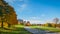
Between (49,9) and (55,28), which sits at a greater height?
(49,9)

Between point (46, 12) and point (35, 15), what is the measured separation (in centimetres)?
38

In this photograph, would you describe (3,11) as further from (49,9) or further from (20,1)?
(49,9)

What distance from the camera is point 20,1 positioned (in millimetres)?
5594

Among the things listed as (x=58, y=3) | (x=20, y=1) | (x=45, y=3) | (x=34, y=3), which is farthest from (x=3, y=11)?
(x=58, y=3)

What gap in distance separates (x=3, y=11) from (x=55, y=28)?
1.87 meters

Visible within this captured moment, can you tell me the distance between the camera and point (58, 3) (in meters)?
5.61

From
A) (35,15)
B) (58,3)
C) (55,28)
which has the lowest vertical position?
(55,28)

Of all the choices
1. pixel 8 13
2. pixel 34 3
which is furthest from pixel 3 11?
pixel 34 3

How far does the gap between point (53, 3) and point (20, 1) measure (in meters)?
1.09

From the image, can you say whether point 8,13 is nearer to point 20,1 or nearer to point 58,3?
point 20,1

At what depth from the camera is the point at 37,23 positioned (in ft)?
18.7

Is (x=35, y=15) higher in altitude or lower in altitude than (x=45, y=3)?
lower

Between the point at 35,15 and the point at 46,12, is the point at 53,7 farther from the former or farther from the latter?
the point at 35,15

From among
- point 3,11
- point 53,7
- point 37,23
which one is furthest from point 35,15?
point 3,11
